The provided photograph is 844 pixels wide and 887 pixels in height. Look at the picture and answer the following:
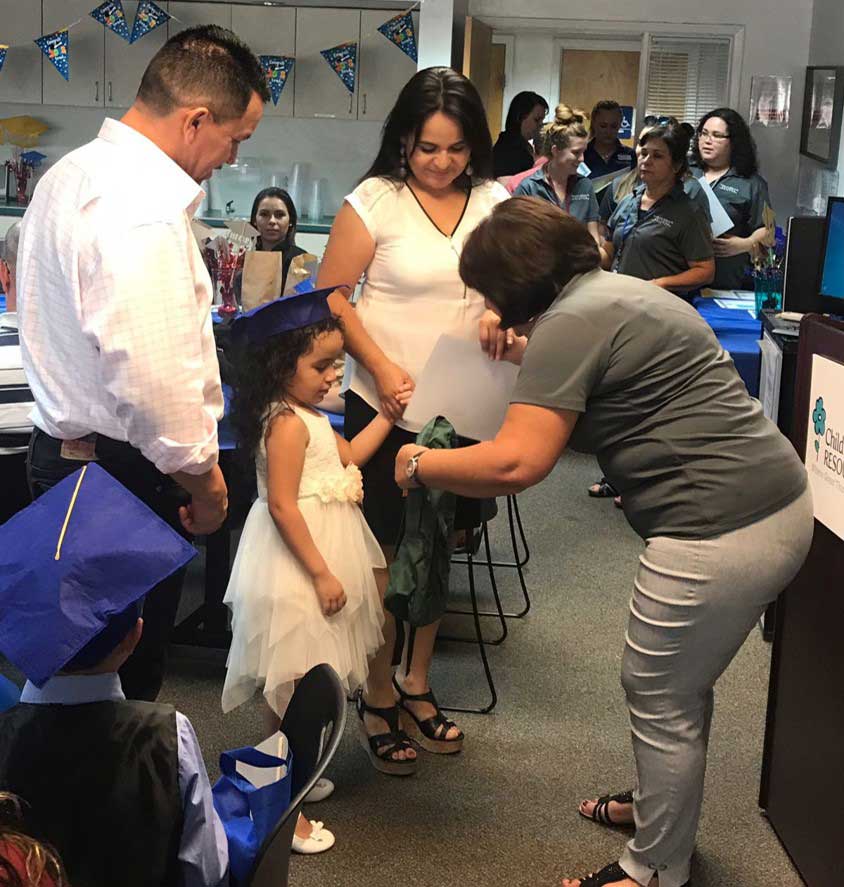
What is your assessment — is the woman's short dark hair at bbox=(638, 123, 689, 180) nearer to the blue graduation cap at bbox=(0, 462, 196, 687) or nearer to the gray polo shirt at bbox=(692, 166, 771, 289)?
the gray polo shirt at bbox=(692, 166, 771, 289)

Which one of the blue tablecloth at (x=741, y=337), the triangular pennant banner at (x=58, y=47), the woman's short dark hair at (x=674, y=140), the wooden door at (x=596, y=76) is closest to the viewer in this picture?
the blue tablecloth at (x=741, y=337)

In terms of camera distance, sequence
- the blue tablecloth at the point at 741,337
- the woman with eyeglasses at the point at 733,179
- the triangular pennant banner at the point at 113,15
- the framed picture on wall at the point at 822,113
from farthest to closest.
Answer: the framed picture on wall at the point at 822,113 → the triangular pennant banner at the point at 113,15 → the woman with eyeglasses at the point at 733,179 → the blue tablecloth at the point at 741,337

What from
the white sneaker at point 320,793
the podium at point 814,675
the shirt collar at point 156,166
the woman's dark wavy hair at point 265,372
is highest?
the shirt collar at point 156,166

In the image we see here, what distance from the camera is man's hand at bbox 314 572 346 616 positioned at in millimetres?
2566

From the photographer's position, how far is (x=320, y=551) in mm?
2627

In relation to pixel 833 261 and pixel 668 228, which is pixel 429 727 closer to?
pixel 833 261

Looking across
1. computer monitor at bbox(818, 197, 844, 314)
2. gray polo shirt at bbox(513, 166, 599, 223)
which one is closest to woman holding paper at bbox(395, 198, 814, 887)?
computer monitor at bbox(818, 197, 844, 314)

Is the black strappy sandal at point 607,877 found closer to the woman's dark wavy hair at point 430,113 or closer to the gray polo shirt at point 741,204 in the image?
the woman's dark wavy hair at point 430,113

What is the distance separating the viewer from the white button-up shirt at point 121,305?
1.98m

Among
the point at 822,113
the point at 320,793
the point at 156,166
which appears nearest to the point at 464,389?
the point at 156,166

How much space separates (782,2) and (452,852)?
723cm

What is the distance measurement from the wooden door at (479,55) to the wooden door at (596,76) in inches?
25.8

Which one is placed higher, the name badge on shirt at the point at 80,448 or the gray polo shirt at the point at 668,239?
the gray polo shirt at the point at 668,239

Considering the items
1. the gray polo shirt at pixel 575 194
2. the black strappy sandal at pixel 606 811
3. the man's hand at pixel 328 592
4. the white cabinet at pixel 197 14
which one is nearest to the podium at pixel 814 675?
the black strappy sandal at pixel 606 811
